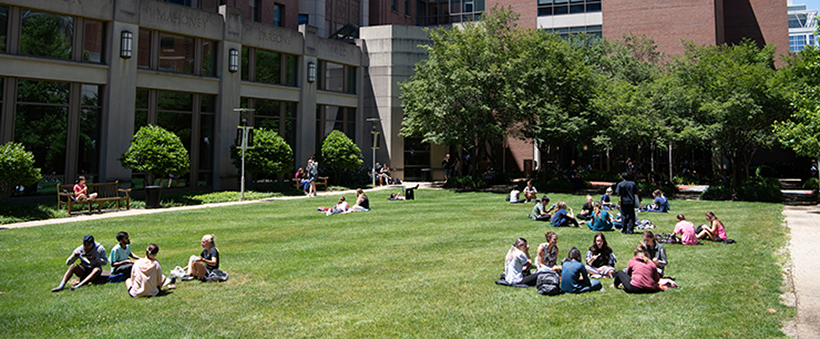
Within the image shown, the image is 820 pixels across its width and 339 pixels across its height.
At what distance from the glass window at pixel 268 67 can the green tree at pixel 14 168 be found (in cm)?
1426

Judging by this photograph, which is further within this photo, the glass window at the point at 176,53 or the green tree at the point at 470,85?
the green tree at the point at 470,85

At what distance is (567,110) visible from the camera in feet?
105

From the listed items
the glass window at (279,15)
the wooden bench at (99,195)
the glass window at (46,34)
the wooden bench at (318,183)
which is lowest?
the wooden bench at (99,195)

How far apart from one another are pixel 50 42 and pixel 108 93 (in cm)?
298

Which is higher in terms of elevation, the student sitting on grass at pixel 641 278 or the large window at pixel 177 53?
the large window at pixel 177 53

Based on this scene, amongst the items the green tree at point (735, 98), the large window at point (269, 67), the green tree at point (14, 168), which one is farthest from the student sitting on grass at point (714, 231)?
the large window at point (269, 67)

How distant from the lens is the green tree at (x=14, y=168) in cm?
1777

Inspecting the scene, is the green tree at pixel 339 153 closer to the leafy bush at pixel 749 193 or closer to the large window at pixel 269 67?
the large window at pixel 269 67

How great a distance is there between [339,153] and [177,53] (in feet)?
34.0

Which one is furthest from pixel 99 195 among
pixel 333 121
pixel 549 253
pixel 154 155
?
pixel 549 253

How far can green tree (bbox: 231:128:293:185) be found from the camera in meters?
27.5

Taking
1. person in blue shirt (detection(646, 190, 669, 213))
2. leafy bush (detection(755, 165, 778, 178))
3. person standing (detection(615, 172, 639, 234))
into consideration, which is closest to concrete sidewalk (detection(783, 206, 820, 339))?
person standing (detection(615, 172, 639, 234))

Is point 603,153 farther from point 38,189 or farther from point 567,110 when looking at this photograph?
point 38,189

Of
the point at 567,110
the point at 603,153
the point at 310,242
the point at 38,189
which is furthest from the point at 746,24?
the point at 38,189
